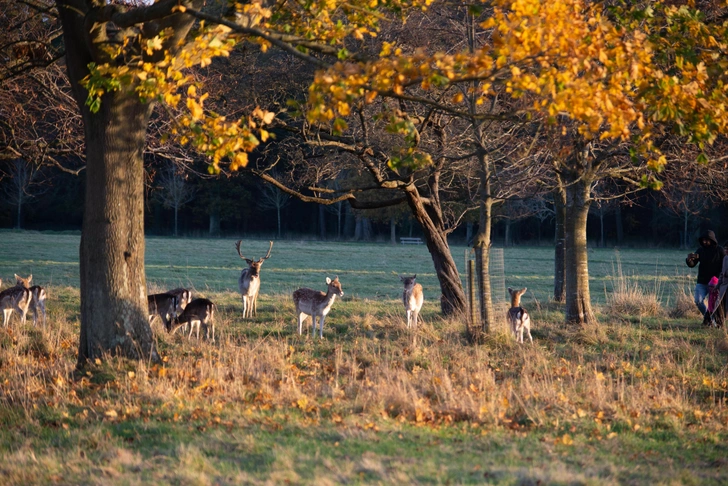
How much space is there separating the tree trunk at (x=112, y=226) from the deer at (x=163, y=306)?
4378 mm

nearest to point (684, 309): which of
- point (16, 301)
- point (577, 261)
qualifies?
point (577, 261)

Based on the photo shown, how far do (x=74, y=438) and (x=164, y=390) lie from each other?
1.39 m

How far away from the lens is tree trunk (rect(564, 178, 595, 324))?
13.9m

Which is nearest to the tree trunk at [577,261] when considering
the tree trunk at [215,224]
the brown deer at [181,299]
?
the brown deer at [181,299]

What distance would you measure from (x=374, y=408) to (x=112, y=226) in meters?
3.86

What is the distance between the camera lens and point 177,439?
6.71 meters

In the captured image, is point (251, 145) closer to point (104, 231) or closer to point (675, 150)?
point (104, 231)

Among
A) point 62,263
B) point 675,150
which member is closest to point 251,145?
point 675,150

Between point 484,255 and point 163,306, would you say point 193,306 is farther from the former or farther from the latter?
point 484,255

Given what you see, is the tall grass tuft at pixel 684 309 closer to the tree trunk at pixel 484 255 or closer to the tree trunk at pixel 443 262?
the tree trunk at pixel 443 262

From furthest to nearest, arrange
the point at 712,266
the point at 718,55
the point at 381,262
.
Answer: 1. the point at 381,262
2. the point at 712,266
3. the point at 718,55

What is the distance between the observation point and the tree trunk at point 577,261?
45.5 ft

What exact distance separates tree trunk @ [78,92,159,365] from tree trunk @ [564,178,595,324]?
→ 7959 millimetres

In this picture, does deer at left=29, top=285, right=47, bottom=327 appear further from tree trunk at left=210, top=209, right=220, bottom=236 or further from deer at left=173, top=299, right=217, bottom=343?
tree trunk at left=210, top=209, right=220, bottom=236
